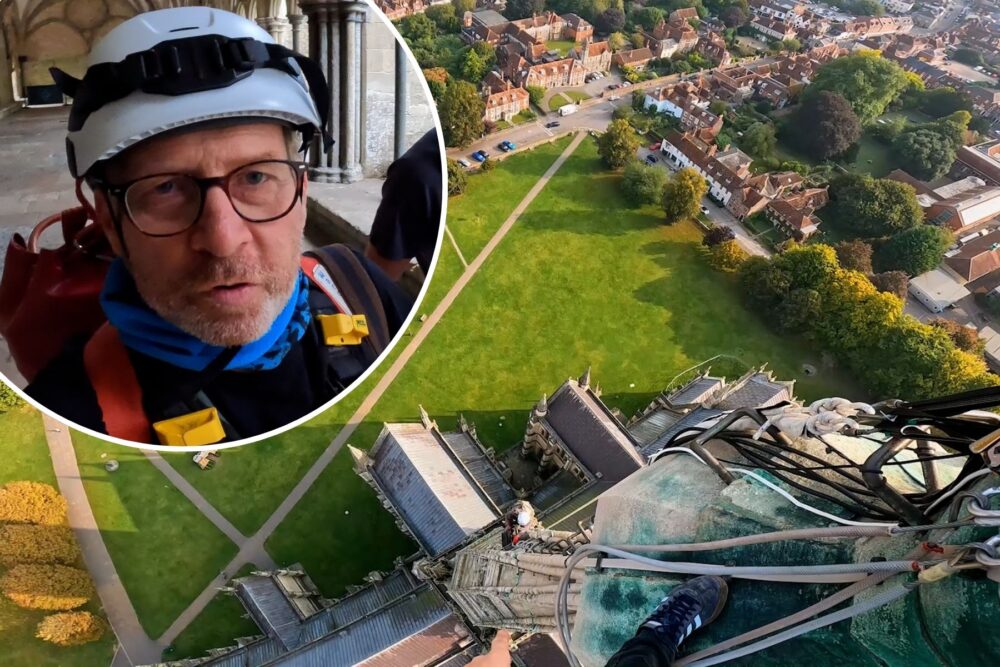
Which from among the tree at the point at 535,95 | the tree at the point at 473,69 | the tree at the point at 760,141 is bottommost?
the tree at the point at 760,141

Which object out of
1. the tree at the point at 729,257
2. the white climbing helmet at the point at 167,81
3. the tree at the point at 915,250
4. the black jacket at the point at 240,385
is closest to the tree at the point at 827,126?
the tree at the point at 915,250

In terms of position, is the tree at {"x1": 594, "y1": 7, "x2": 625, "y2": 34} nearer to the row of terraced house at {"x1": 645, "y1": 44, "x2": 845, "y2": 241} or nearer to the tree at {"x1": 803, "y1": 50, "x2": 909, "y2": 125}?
the row of terraced house at {"x1": 645, "y1": 44, "x2": 845, "y2": 241}

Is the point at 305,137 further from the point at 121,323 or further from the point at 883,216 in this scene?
the point at 883,216

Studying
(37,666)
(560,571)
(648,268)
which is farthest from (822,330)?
(37,666)

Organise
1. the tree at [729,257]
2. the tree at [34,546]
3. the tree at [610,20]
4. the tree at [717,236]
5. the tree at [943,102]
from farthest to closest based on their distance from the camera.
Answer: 1. the tree at [610,20]
2. the tree at [943,102]
3. the tree at [717,236]
4. the tree at [729,257]
5. the tree at [34,546]

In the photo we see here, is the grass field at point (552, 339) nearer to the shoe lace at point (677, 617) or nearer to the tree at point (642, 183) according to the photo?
the tree at point (642, 183)

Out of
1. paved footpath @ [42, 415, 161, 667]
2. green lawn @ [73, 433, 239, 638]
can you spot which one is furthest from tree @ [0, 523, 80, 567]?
green lawn @ [73, 433, 239, 638]
